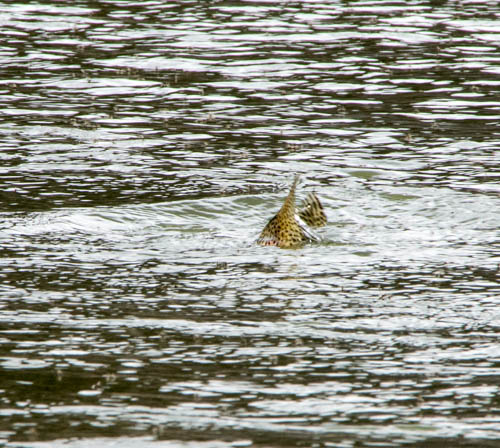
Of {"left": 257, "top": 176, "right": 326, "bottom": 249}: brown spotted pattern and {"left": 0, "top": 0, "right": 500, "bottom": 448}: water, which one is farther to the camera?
{"left": 257, "top": 176, "right": 326, "bottom": 249}: brown spotted pattern

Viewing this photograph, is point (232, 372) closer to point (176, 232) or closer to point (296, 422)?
point (296, 422)

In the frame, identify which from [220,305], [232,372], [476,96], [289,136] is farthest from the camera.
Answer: [476,96]

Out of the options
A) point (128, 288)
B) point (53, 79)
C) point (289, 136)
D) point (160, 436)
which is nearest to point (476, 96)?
point (289, 136)

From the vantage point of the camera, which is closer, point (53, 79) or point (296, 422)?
point (296, 422)

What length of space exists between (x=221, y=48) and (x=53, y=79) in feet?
8.78

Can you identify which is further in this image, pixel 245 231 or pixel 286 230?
pixel 245 231

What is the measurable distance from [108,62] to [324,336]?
32.0ft

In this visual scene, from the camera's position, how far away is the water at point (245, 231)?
20.0ft

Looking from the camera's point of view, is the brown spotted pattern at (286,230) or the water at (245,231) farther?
the brown spotted pattern at (286,230)

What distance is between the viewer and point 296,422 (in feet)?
19.2

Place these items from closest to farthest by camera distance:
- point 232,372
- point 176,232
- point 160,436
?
1. point 160,436
2. point 232,372
3. point 176,232

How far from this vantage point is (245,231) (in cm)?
988

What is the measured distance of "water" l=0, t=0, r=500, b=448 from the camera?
6.10m

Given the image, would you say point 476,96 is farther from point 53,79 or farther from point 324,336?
point 324,336
